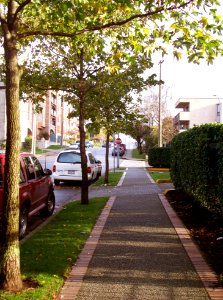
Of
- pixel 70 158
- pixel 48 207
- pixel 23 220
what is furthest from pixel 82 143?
pixel 70 158

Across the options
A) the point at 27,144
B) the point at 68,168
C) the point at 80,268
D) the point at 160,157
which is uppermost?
the point at 27,144

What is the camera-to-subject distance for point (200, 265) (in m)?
5.97

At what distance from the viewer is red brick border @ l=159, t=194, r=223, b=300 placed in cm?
494

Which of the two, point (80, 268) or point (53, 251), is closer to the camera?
point (80, 268)

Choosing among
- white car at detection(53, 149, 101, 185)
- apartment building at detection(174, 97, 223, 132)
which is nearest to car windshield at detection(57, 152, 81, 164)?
white car at detection(53, 149, 101, 185)

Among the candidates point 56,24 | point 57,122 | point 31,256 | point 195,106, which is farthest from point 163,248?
point 57,122

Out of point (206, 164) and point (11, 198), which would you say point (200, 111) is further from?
point (11, 198)

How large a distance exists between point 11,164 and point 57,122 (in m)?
82.5

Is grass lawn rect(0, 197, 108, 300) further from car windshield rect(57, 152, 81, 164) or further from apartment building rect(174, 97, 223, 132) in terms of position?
apartment building rect(174, 97, 223, 132)

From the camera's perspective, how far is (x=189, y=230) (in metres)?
8.48

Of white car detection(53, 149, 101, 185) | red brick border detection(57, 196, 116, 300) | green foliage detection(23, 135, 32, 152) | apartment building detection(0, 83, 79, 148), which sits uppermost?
apartment building detection(0, 83, 79, 148)

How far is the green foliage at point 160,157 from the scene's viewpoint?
1277 inches

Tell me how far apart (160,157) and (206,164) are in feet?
79.4

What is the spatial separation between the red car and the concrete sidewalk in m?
1.48
